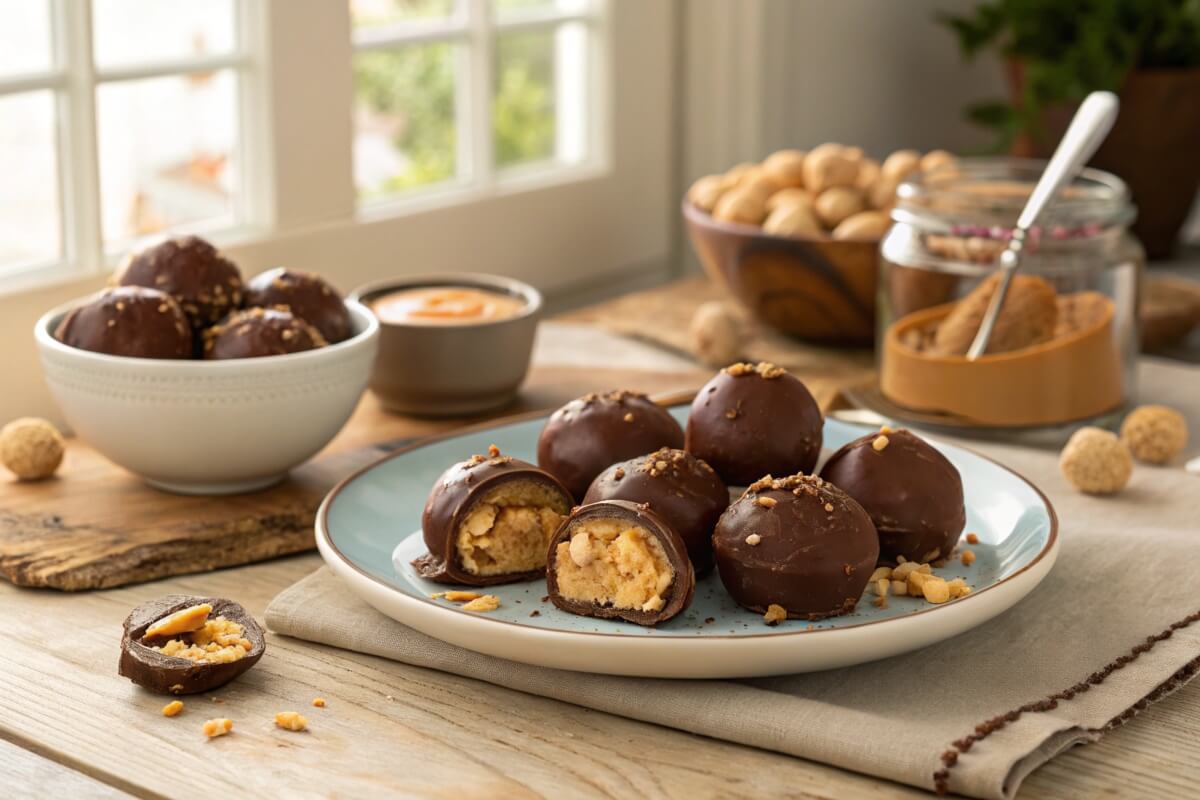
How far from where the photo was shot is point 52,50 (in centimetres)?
133

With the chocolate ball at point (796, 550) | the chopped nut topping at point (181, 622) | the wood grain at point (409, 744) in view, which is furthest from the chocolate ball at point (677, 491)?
the chopped nut topping at point (181, 622)

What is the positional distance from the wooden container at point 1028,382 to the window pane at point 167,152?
707 millimetres

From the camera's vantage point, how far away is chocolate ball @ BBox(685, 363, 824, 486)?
3.22 feet

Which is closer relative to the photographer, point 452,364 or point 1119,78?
point 452,364

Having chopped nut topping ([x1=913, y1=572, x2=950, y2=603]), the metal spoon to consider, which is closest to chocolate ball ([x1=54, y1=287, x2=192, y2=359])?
chopped nut topping ([x1=913, y1=572, x2=950, y2=603])

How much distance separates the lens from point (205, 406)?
Answer: 3.59 feet

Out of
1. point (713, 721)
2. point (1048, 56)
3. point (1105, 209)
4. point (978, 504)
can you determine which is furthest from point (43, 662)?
point (1048, 56)

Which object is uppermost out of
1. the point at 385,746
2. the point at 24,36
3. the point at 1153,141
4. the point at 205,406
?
the point at 24,36

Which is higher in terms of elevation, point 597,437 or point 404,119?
point 404,119

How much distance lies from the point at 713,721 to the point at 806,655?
62 mm

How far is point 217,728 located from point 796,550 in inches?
13.1

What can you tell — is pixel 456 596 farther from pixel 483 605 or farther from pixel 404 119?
pixel 404 119

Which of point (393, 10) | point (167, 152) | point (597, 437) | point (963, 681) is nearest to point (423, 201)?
point (393, 10)

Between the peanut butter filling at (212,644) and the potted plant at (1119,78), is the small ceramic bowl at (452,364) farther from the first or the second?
the potted plant at (1119,78)
